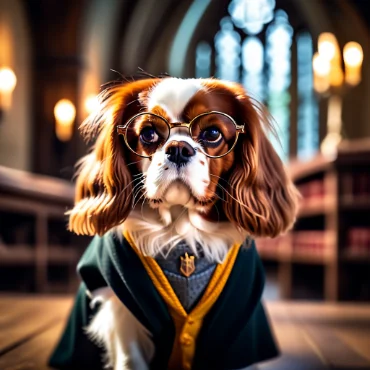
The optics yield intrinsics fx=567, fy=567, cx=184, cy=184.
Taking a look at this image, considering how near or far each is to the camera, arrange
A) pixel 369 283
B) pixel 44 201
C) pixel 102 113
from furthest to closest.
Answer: pixel 369 283
pixel 44 201
pixel 102 113

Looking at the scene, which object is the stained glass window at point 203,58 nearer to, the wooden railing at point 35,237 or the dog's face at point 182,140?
the dog's face at point 182,140

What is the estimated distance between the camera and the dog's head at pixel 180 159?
1.71 feet

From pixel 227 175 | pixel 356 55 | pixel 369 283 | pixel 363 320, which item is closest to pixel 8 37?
pixel 227 175

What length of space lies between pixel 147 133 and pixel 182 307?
0.21 metres

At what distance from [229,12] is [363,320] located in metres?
0.68

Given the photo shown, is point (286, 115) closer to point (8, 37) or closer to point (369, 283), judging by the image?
point (8, 37)

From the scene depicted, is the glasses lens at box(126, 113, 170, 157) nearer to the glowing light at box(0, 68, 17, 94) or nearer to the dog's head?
the dog's head

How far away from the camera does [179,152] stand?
0.50 m

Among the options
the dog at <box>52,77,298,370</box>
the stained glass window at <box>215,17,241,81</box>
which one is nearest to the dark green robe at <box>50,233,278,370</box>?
the dog at <box>52,77,298,370</box>

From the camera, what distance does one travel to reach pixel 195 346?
643 millimetres

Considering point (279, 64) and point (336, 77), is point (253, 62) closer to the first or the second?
point (279, 64)

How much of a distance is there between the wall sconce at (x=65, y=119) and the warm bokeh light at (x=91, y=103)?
2 centimetres

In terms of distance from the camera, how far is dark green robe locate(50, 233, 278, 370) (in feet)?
2.04

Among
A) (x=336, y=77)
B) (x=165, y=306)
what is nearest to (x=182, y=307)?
(x=165, y=306)
